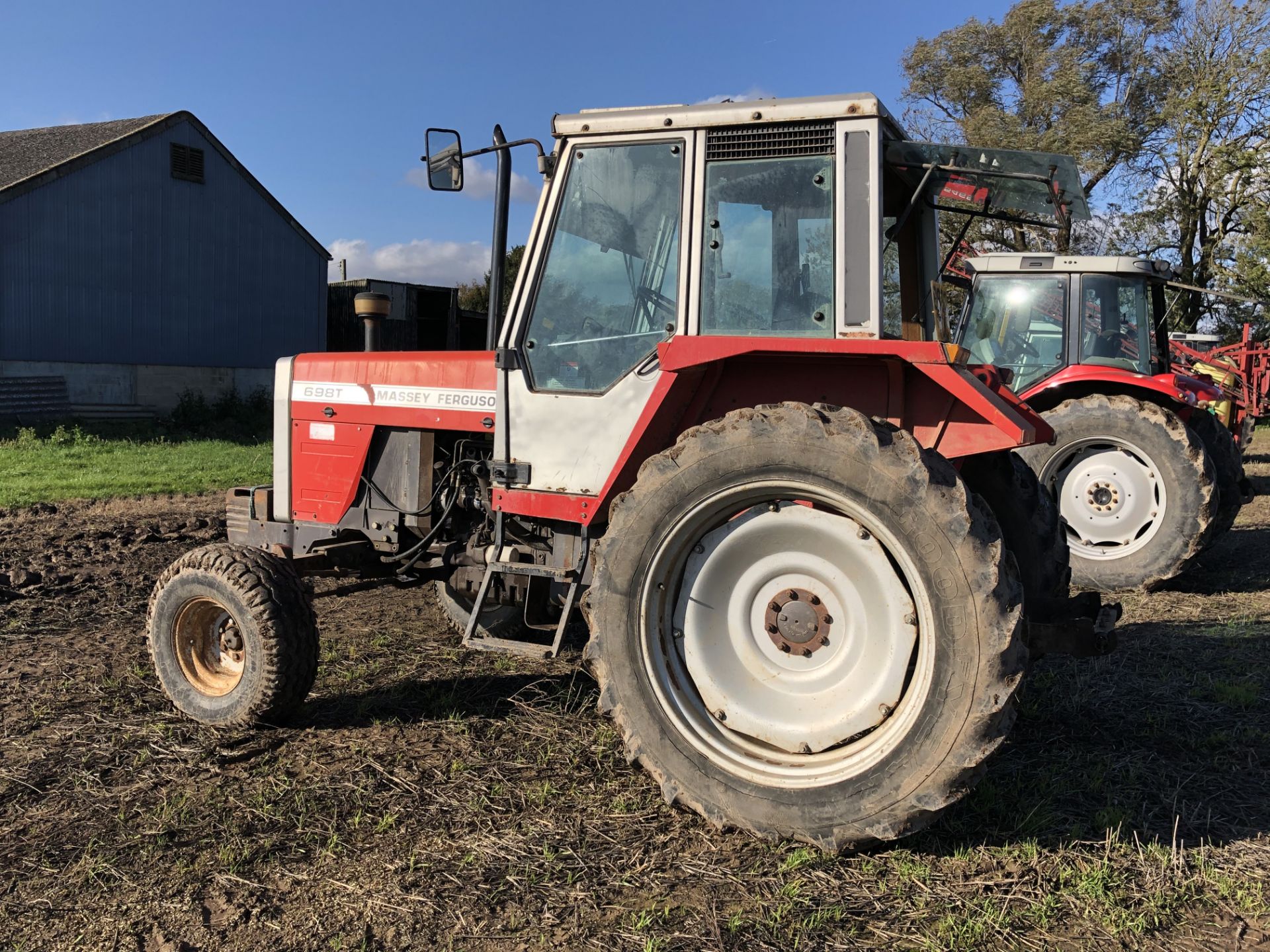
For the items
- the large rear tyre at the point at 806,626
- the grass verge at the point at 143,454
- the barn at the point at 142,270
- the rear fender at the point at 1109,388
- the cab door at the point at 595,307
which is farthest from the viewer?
the barn at the point at 142,270

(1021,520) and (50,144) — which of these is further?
(50,144)

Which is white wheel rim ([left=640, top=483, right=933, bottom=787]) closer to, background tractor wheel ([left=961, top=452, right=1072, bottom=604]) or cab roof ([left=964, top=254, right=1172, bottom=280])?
background tractor wheel ([left=961, top=452, right=1072, bottom=604])

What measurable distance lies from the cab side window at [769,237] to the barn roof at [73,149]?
746 inches

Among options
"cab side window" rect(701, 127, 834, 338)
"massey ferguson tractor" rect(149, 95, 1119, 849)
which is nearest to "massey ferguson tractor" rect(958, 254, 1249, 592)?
"massey ferguson tractor" rect(149, 95, 1119, 849)

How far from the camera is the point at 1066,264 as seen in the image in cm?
791

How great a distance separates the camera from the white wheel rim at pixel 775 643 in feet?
9.40

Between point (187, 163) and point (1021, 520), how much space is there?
70.1ft

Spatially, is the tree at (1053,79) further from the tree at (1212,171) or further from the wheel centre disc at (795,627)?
the wheel centre disc at (795,627)

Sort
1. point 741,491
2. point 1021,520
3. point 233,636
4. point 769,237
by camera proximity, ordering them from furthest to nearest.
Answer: point 233,636 → point 1021,520 → point 769,237 → point 741,491

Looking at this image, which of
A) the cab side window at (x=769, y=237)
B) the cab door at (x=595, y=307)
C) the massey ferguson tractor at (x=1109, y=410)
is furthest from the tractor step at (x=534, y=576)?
the massey ferguson tractor at (x=1109, y=410)

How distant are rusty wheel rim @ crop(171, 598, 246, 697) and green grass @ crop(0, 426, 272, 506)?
6.80 m

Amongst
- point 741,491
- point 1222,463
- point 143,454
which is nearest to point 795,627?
point 741,491

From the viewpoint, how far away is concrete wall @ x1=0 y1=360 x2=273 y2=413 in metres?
18.4

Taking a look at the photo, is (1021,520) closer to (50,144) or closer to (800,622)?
(800,622)
